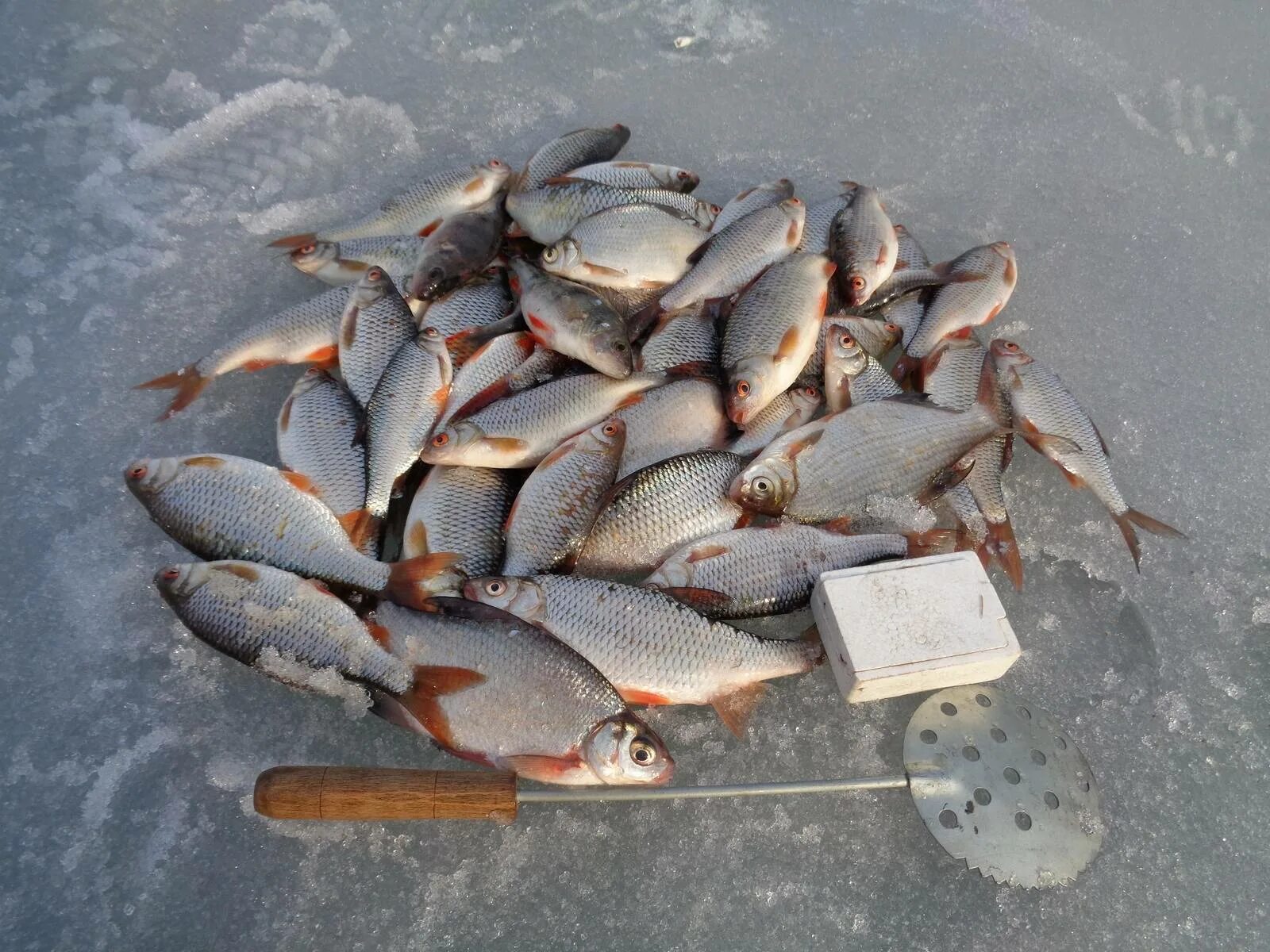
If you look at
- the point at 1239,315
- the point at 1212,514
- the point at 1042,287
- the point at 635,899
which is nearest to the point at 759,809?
the point at 635,899

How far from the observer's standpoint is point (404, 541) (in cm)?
196

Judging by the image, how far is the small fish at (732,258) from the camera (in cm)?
247

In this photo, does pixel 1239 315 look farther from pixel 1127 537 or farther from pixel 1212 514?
pixel 1127 537

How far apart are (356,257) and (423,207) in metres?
0.32

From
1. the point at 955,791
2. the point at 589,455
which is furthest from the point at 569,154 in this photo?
the point at 955,791

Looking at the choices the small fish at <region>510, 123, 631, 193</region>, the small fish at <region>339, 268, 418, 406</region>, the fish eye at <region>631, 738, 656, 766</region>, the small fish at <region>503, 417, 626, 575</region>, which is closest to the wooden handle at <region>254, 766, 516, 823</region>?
the fish eye at <region>631, 738, 656, 766</region>

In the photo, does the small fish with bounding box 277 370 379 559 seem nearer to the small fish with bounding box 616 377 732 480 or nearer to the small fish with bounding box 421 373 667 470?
the small fish with bounding box 421 373 667 470

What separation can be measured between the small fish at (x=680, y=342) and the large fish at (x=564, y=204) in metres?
0.42

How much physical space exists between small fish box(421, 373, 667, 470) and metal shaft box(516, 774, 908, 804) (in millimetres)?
832

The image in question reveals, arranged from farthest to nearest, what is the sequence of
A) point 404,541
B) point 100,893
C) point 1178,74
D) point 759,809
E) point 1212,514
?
point 1178,74
point 1212,514
point 404,541
point 759,809
point 100,893

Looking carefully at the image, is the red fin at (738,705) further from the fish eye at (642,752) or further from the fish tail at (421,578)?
the fish tail at (421,578)

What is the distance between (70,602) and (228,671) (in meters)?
0.50

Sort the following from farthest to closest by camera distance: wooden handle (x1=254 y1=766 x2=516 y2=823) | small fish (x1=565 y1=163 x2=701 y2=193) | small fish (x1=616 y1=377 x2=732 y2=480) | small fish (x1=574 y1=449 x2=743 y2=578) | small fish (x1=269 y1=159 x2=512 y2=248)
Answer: small fish (x1=565 y1=163 x2=701 y2=193), small fish (x1=269 y1=159 x2=512 y2=248), small fish (x1=616 y1=377 x2=732 y2=480), small fish (x1=574 y1=449 x2=743 y2=578), wooden handle (x1=254 y1=766 x2=516 y2=823)

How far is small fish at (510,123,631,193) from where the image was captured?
9.37ft
